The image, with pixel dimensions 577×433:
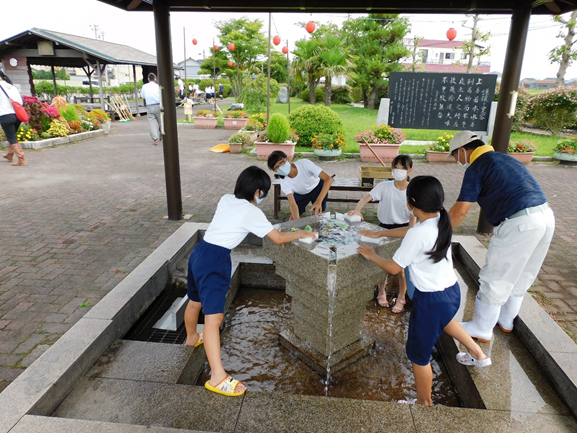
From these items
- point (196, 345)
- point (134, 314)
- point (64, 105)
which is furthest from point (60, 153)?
point (196, 345)

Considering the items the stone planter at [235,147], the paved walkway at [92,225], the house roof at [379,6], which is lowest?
the paved walkway at [92,225]

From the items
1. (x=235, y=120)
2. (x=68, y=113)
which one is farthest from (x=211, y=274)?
(x=235, y=120)

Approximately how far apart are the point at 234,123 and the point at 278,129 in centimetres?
851

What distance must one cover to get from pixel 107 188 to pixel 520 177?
813 cm

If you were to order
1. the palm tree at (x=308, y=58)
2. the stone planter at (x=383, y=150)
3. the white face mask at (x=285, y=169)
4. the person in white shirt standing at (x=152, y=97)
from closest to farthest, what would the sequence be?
the white face mask at (x=285, y=169), the stone planter at (x=383, y=150), the person in white shirt standing at (x=152, y=97), the palm tree at (x=308, y=58)

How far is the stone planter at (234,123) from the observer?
1955cm

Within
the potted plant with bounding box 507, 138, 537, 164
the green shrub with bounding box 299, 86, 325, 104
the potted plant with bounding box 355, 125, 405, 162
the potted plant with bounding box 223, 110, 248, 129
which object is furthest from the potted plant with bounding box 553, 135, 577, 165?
the green shrub with bounding box 299, 86, 325, 104

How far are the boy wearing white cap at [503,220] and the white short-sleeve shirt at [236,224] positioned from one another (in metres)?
1.59

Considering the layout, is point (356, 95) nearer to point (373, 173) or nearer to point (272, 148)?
point (272, 148)

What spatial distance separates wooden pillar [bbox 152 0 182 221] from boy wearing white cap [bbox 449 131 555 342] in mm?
4407

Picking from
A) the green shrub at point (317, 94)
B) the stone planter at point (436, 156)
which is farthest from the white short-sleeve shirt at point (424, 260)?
the green shrub at point (317, 94)

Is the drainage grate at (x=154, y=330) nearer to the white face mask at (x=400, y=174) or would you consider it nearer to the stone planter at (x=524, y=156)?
the white face mask at (x=400, y=174)

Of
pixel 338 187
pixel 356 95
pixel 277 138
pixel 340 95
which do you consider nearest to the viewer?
pixel 338 187

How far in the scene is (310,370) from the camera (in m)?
3.40
